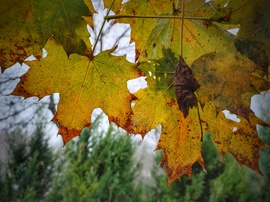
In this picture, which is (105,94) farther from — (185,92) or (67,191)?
(67,191)

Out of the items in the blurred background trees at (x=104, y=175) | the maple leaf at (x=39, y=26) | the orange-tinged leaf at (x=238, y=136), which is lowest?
the blurred background trees at (x=104, y=175)

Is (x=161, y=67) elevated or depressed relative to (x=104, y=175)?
elevated

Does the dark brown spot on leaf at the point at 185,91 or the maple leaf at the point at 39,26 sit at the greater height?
the maple leaf at the point at 39,26

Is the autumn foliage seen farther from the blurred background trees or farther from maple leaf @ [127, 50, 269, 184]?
the blurred background trees

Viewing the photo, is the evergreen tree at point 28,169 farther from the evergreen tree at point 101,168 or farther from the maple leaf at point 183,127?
the maple leaf at point 183,127

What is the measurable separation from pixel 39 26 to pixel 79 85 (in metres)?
0.16

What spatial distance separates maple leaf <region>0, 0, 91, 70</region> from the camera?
44 centimetres

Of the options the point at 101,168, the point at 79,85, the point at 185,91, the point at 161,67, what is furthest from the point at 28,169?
the point at 185,91

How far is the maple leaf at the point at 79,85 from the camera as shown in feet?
1.80

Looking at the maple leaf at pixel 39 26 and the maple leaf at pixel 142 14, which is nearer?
the maple leaf at pixel 39 26

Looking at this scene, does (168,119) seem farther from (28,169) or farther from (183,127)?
(28,169)

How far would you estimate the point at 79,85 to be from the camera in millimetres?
583

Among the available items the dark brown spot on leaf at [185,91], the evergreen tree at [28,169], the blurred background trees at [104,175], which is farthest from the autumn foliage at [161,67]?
the evergreen tree at [28,169]

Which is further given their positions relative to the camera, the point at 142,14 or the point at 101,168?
the point at 101,168
